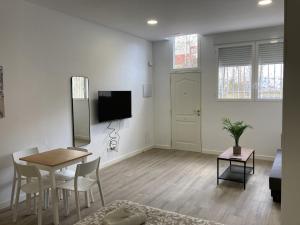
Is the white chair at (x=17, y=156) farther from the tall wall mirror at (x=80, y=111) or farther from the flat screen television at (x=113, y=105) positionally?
the flat screen television at (x=113, y=105)

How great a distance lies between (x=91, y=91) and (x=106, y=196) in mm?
2001

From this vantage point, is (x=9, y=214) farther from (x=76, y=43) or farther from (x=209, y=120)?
(x=209, y=120)

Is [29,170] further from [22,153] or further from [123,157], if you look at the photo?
[123,157]

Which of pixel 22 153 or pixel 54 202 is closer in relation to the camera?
pixel 54 202

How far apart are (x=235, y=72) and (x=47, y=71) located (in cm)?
398

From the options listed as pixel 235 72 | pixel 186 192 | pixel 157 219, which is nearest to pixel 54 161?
pixel 157 219

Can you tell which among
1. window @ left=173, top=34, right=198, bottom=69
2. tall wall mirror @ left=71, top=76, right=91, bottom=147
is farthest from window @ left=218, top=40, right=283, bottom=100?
tall wall mirror @ left=71, top=76, right=91, bottom=147

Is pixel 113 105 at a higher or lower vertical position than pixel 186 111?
higher

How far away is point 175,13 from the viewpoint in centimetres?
422

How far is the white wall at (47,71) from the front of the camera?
3393 mm

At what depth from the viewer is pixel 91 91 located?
15.6 feet

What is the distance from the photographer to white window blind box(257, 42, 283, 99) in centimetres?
526

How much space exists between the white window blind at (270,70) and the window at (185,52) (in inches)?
57.9

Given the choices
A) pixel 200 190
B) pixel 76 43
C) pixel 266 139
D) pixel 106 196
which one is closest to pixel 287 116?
pixel 200 190
